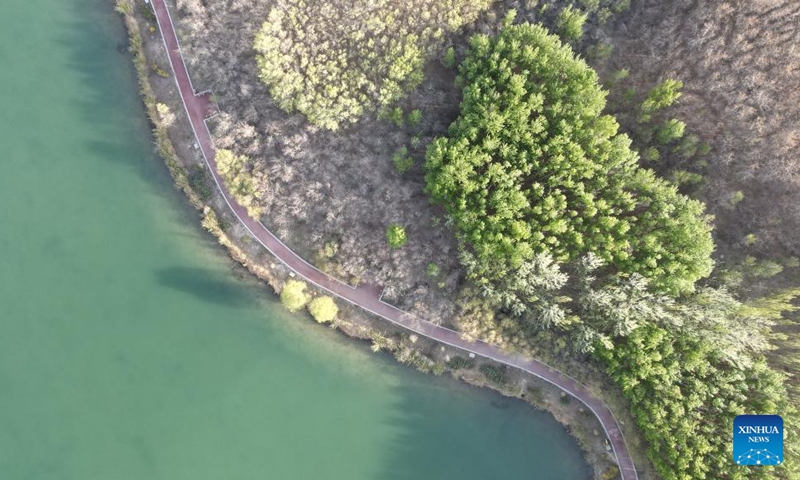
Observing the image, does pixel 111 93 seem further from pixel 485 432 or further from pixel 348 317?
pixel 485 432

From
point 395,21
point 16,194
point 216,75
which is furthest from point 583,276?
point 16,194

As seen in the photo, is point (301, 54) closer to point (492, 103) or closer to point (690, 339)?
point (492, 103)

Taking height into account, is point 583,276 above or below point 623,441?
above

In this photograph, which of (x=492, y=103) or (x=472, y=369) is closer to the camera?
(x=492, y=103)

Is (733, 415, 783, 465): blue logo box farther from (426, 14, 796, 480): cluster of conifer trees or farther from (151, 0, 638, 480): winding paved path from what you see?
(151, 0, 638, 480): winding paved path

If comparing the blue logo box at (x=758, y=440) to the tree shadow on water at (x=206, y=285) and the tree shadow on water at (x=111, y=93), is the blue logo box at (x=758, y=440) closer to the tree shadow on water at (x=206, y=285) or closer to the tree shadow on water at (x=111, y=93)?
the tree shadow on water at (x=206, y=285)

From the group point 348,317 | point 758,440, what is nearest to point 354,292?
point 348,317

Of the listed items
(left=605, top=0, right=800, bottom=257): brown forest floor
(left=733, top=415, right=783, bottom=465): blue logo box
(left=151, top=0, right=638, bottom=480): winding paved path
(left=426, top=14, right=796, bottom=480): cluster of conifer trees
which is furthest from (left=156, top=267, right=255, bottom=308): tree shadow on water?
(left=733, top=415, right=783, bottom=465): blue logo box

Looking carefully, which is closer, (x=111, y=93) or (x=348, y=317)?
(x=348, y=317)
